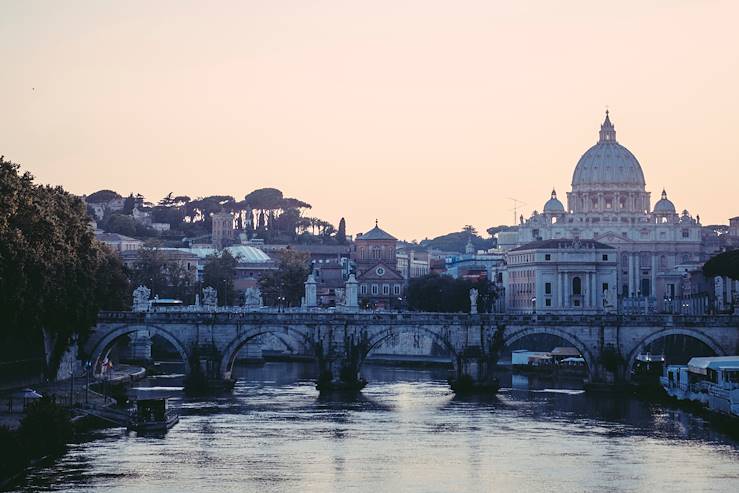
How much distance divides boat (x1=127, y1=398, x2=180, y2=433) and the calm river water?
65cm

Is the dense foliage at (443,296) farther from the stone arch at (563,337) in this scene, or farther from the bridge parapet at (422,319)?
the stone arch at (563,337)

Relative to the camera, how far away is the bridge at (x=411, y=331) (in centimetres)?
12038

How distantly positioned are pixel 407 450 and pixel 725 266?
61652 millimetres

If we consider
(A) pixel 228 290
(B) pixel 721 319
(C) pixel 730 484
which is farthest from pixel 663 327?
(A) pixel 228 290

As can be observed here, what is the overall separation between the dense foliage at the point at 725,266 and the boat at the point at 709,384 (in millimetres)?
25135

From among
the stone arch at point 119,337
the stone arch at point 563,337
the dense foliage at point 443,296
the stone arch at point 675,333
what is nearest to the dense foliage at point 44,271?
the stone arch at point 119,337

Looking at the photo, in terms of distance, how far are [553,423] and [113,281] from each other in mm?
40948

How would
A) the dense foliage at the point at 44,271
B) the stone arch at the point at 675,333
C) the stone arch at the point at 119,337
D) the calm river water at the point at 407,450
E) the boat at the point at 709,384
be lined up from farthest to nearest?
1. the stone arch at the point at 119,337
2. the stone arch at the point at 675,333
3. the boat at the point at 709,384
4. the dense foliage at the point at 44,271
5. the calm river water at the point at 407,450

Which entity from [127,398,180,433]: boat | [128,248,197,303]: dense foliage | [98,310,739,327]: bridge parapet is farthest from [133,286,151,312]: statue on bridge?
[128,248,197,303]: dense foliage

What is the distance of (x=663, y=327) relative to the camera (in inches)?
4766

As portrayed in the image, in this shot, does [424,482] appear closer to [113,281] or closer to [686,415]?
[686,415]

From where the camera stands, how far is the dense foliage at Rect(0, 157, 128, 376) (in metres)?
93.1

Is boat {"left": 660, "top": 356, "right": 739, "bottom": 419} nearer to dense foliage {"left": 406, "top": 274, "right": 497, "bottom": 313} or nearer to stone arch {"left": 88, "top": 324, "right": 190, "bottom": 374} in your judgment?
stone arch {"left": 88, "top": 324, "right": 190, "bottom": 374}

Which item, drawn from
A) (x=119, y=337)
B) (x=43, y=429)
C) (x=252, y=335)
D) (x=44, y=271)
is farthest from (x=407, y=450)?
(x=119, y=337)
